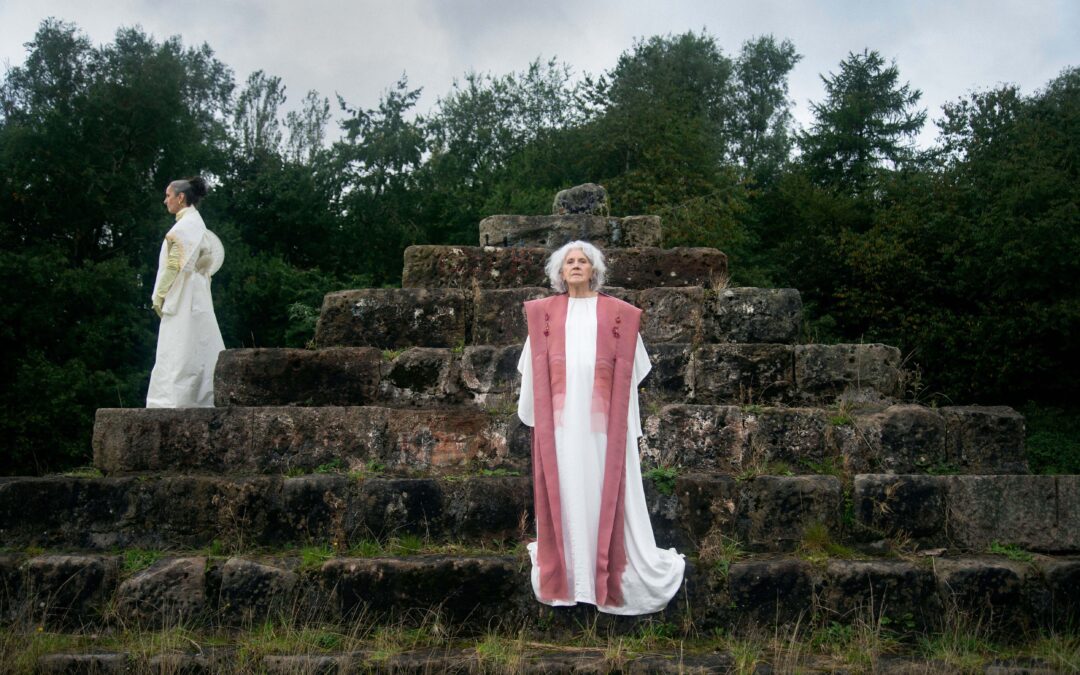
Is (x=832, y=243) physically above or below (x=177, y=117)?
below

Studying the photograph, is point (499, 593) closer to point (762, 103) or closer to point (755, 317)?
point (755, 317)

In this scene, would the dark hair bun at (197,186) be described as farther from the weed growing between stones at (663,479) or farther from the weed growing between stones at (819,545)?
the weed growing between stones at (819,545)

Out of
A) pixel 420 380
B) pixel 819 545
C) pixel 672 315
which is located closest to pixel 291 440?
pixel 420 380

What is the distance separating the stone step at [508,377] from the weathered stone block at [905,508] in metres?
1.12

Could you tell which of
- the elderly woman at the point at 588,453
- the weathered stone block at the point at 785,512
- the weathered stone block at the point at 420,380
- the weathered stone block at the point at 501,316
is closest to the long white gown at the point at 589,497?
the elderly woman at the point at 588,453

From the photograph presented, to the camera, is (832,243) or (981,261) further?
(832,243)

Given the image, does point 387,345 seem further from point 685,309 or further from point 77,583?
point 77,583

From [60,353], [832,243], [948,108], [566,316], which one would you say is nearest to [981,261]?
[832,243]

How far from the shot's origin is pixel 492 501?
5781 millimetres

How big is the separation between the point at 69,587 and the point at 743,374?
432 centimetres

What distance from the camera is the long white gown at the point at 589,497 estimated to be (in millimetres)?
5184

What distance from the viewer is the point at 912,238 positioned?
68.4ft

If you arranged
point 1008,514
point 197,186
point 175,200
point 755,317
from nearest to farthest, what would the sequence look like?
point 1008,514 → point 755,317 → point 175,200 → point 197,186

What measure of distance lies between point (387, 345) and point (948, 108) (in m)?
23.8
